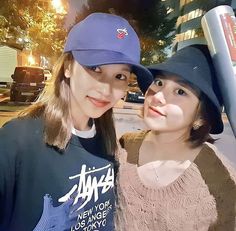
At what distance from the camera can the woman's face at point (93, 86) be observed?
75 centimetres

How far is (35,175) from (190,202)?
0.49 m

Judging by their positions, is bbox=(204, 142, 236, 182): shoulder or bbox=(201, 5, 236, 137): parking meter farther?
bbox=(204, 142, 236, 182): shoulder

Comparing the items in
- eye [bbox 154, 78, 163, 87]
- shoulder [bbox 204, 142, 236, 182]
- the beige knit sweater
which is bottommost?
the beige knit sweater

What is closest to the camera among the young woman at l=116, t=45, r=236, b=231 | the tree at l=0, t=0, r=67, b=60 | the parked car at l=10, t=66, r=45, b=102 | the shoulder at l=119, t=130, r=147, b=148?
the young woman at l=116, t=45, r=236, b=231

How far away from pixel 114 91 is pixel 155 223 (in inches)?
16.9

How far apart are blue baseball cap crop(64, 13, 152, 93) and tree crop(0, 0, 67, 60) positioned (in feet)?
4.10

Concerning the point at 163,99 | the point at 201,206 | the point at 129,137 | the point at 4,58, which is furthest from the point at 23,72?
the point at 201,206

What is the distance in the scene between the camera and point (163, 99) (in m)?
0.89

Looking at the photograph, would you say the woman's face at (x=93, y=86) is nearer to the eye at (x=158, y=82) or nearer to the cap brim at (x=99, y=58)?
the cap brim at (x=99, y=58)

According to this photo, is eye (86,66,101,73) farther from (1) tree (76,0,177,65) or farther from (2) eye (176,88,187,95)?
(1) tree (76,0,177,65)

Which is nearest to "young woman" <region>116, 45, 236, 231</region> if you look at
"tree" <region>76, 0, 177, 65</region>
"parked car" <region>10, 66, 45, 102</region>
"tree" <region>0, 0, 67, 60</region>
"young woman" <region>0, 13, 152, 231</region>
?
"young woman" <region>0, 13, 152, 231</region>

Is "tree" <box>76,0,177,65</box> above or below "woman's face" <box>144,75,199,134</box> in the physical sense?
above

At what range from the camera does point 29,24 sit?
6.79 ft

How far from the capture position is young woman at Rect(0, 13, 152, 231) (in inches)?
25.2
